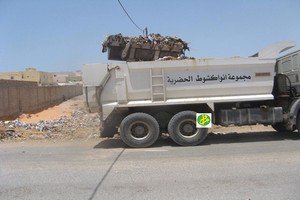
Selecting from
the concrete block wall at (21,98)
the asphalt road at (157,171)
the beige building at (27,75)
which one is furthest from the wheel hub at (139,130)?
the beige building at (27,75)

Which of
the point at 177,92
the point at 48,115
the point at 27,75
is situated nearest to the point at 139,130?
the point at 177,92

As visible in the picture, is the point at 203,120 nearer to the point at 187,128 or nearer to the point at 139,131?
the point at 187,128

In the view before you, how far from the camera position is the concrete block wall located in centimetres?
2537

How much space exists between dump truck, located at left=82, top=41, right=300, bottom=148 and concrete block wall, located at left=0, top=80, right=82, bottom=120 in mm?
14880

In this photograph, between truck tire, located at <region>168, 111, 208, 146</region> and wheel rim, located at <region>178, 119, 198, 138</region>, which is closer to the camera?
truck tire, located at <region>168, 111, 208, 146</region>

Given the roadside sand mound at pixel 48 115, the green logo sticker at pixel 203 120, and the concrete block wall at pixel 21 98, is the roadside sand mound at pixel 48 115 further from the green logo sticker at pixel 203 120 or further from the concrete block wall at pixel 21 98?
the green logo sticker at pixel 203 120

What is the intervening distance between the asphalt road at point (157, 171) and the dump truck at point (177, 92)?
578 millimetres

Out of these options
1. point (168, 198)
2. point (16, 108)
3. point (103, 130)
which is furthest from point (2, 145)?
point (16, 108)

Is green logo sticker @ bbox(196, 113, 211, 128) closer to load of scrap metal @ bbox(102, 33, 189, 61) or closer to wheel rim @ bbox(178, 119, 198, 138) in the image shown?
wheel rim @ bbox(178, 119, 198, 138)

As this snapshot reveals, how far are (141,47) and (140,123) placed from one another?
8.23 feet

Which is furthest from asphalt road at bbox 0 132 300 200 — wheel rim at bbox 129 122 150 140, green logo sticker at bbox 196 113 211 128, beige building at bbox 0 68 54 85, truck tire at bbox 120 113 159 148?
beige building at bbox 0 68 54 85

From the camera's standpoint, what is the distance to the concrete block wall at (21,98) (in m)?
25.4

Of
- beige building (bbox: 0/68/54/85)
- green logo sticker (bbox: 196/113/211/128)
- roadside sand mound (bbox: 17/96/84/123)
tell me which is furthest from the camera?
beige building (bbox: 0/68/54/85)

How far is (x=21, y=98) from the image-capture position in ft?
97.5
